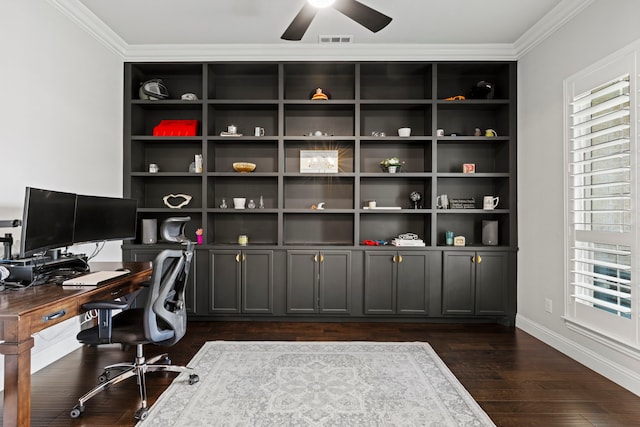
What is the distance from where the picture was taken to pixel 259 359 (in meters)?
3.01

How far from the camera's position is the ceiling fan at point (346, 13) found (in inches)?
96.0

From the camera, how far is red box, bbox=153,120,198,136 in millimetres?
4242

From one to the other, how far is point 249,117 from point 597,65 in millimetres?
3516

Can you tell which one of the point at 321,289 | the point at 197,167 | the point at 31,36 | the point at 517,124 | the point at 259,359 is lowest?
the point at 259,359

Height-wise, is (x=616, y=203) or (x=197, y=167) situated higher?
A: (x=197, y=167)

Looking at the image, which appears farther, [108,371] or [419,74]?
[419,74]

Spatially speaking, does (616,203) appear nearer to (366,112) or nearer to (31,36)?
(366,112)

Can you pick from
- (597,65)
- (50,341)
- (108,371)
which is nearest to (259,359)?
(108,371)

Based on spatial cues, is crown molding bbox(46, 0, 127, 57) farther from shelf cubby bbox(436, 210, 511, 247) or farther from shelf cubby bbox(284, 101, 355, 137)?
shelf cubby bbox(436, 210, 511, 247)

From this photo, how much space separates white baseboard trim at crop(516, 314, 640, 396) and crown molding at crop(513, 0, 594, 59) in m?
2.90

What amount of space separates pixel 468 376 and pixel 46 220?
10.5 feet

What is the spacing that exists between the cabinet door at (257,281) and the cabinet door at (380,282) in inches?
42.9

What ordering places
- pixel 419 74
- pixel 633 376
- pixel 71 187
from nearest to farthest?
pixel 633 376 < pixel 71 187 < pixel 419 74

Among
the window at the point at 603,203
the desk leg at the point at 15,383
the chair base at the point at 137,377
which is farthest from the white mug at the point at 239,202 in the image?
the window at the point at 603,203
